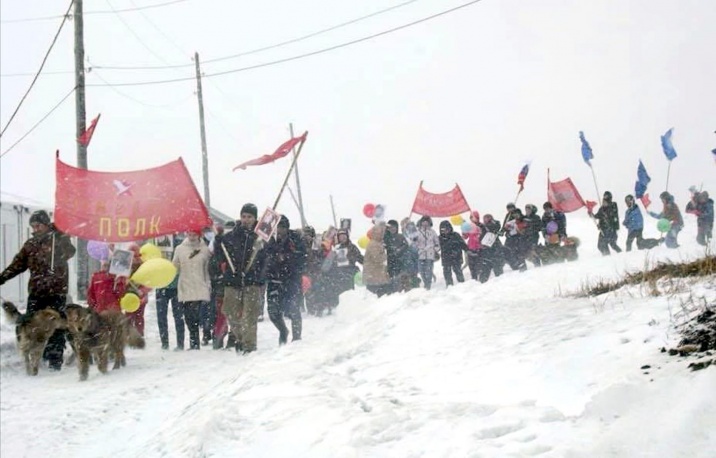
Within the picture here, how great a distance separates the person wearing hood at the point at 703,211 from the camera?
14836mm

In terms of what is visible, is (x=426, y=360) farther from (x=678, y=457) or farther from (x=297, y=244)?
(x=297, y=244)

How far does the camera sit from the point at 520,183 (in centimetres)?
1781

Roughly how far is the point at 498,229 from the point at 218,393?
1173 cm

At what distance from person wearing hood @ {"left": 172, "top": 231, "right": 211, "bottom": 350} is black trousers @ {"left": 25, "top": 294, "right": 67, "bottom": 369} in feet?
5.47

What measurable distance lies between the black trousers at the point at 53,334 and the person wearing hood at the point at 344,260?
6.83 meters

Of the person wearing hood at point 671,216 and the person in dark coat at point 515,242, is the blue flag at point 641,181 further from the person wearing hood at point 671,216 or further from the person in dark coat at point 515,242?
the person in dark coat at point 515,242

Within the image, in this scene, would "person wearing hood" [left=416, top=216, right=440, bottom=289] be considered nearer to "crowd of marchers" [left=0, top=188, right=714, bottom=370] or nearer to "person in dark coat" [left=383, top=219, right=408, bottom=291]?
"crowd of marchers" [left=0, top=188, right=714, bottom=370]

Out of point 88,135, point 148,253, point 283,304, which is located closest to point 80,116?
point 88,135

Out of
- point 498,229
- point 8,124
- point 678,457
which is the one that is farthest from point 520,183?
point 678,457

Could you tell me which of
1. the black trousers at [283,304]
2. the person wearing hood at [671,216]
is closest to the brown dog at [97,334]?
the black trousers at [283,304]

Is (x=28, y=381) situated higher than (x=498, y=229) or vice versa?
(x=498, y=229)

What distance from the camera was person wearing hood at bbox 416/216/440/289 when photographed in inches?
575

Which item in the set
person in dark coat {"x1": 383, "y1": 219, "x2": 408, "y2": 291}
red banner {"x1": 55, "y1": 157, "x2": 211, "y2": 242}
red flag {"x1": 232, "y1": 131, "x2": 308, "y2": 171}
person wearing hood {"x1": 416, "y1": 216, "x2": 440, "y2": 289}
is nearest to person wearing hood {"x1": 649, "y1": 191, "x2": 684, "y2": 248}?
person wearing hood {"x1": 416, "y1": 216, "x2": 440, "y2": 289}

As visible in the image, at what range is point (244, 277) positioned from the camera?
26.9ft
